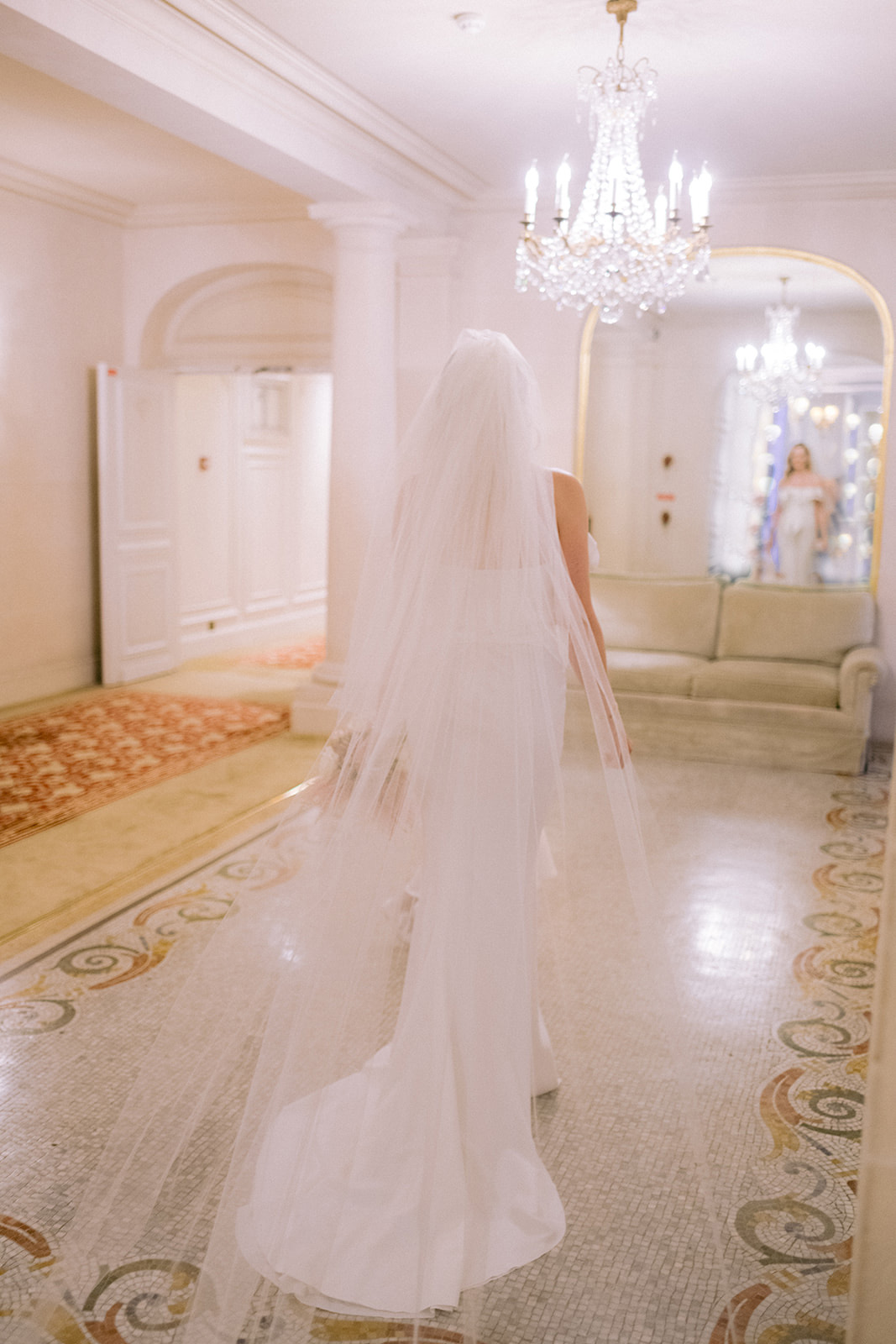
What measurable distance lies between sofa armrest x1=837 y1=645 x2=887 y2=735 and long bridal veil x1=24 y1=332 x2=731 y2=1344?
13.0 feet

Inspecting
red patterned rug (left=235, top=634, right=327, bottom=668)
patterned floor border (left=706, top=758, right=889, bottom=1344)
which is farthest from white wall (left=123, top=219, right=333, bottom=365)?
patterned floor border (left=706, top=758, right=889, bottom=1344)

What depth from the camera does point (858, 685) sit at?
604 centimetres

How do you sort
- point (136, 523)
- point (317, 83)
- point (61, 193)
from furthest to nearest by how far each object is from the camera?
point (136, 523) → point (61, 193) → point (317, 83)

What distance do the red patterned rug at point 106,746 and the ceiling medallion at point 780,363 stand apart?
3619 millimetres

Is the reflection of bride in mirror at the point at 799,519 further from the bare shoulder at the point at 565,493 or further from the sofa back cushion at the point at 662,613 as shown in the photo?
the bare shoulder at the point at 565,493

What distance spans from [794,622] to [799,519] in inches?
29.5

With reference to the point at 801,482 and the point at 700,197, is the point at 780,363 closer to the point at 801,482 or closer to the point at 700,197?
the point at 801,482

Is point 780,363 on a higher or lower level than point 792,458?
higher

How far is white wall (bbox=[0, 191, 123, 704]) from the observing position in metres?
7.31

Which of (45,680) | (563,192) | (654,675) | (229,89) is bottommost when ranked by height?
(45,680)

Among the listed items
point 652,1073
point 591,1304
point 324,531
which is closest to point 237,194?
point 324,531

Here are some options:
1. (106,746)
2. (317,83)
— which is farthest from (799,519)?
(106,746)

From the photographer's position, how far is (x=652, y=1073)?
9.68 ft

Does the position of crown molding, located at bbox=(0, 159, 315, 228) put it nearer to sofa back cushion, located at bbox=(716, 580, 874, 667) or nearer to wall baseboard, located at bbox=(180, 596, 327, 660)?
wall baseboard, located at bbox=(180, 596, 327, 660)
